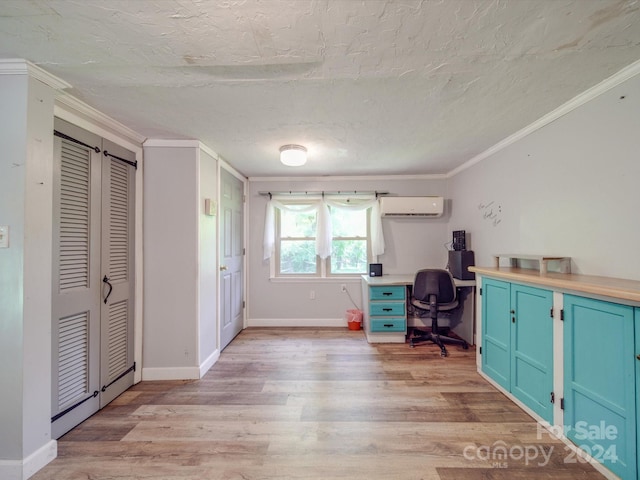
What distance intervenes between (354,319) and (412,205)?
181cm

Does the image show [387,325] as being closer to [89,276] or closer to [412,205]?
[412,205]

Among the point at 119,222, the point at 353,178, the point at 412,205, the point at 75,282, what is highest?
the point at 353,178

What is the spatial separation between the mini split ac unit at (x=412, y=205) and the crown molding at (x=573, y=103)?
2.92ft

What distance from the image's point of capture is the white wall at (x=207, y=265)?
2.46m

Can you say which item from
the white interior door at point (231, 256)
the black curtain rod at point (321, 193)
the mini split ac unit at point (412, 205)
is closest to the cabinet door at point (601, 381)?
the mini split ac unit at point (412, 205)

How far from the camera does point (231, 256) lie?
10.8 ft

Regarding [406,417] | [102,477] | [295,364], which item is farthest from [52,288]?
[406,417]

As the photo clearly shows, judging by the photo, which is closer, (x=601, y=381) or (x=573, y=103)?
(x=601, y=381)

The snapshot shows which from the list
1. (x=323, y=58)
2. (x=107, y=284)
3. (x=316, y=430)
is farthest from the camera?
(x=107, y=284)

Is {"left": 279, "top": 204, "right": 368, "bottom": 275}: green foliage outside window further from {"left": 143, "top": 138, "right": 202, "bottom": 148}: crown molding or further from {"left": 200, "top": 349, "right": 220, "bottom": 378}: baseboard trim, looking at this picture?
{"left": 143, "top": 138, "right": 202, "bottom": 148}: crown molding

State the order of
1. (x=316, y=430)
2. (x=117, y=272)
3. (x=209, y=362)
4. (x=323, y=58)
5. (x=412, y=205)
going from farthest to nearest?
1. (x=412, y=205)
2. (x=209, y=362)
3. (x=117, y=272)
4. (x=316, y=430)
5. (x=323, y=58)

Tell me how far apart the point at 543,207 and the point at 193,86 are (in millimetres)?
2749

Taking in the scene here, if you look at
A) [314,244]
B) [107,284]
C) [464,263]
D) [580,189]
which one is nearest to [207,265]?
[107,284]

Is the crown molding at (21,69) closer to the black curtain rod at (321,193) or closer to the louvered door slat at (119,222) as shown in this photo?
the louvered door slat at (119,222)
